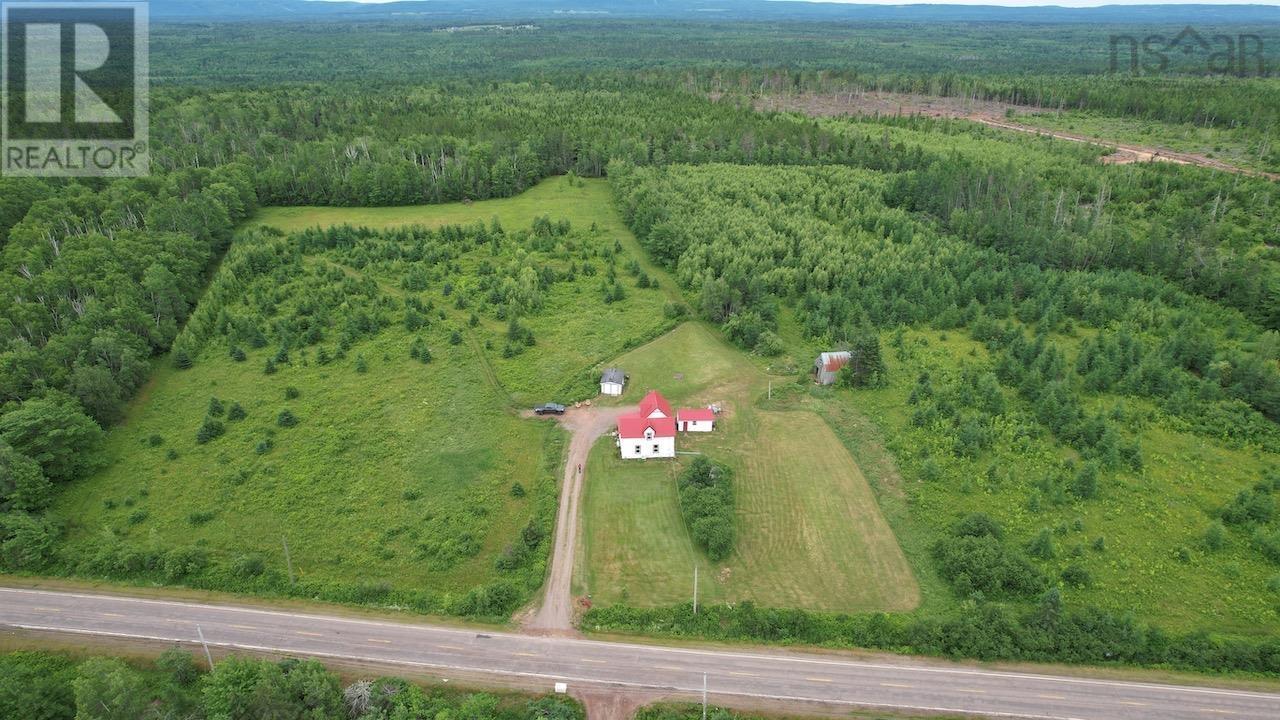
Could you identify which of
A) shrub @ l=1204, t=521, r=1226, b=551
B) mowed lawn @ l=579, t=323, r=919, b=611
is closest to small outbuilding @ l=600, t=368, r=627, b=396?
mowed lawn @ l=579, t=323, r=919, b=611

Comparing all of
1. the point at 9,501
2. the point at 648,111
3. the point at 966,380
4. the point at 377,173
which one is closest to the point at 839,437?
the point at 966,380

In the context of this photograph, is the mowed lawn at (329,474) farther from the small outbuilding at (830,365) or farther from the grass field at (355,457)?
the small outbuilding at (830,365)

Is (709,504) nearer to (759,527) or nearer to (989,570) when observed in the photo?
(759,527)

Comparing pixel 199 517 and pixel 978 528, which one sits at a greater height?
pixel 978 528

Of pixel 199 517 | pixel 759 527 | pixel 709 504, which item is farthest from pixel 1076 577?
pixel 199 517

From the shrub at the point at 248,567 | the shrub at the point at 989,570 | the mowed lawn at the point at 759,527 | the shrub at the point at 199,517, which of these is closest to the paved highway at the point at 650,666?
the shrub at the point at 248,567

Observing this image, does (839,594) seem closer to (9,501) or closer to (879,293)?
(879,293)
